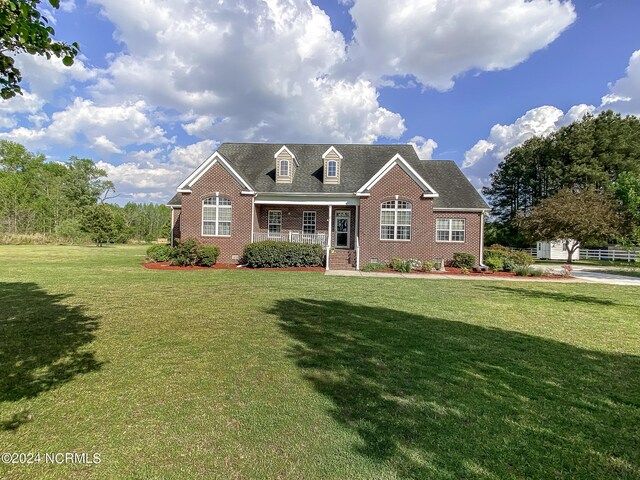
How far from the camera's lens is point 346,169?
72.9 feet

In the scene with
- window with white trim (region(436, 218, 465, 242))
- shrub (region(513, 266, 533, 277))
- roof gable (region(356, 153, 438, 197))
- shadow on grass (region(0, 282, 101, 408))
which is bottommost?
shadow on grass (region(0, 282, 101, 408))

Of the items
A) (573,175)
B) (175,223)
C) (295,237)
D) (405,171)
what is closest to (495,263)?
(405,171)

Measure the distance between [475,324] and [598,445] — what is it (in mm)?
4284

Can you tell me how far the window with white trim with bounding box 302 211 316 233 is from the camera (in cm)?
2128

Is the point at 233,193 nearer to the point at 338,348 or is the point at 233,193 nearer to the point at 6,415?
the point at 338,348

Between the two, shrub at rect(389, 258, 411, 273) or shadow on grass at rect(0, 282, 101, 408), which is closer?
shadow on grass at rect(0, 282, 101, 408)

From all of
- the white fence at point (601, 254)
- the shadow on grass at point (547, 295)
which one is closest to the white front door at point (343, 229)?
the shadow on grass at point (547, 295)

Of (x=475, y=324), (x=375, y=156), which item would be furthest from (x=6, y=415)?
(x=375, y=156)

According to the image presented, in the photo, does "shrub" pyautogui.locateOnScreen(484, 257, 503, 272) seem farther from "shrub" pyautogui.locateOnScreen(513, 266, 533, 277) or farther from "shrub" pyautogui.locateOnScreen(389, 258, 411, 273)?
"shrub" pyautogui.locateOnScreen(389, 258, 411, 273)

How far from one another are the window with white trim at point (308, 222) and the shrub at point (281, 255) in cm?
311

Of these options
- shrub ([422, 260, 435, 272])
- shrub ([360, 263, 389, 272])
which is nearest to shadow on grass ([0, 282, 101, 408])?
shrub ([360, 263, 389, 272])

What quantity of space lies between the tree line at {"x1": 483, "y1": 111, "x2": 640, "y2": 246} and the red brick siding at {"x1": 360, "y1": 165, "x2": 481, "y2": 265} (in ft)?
40.3

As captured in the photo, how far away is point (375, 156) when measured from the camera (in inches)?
922

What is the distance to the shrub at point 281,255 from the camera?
57.8 feet
